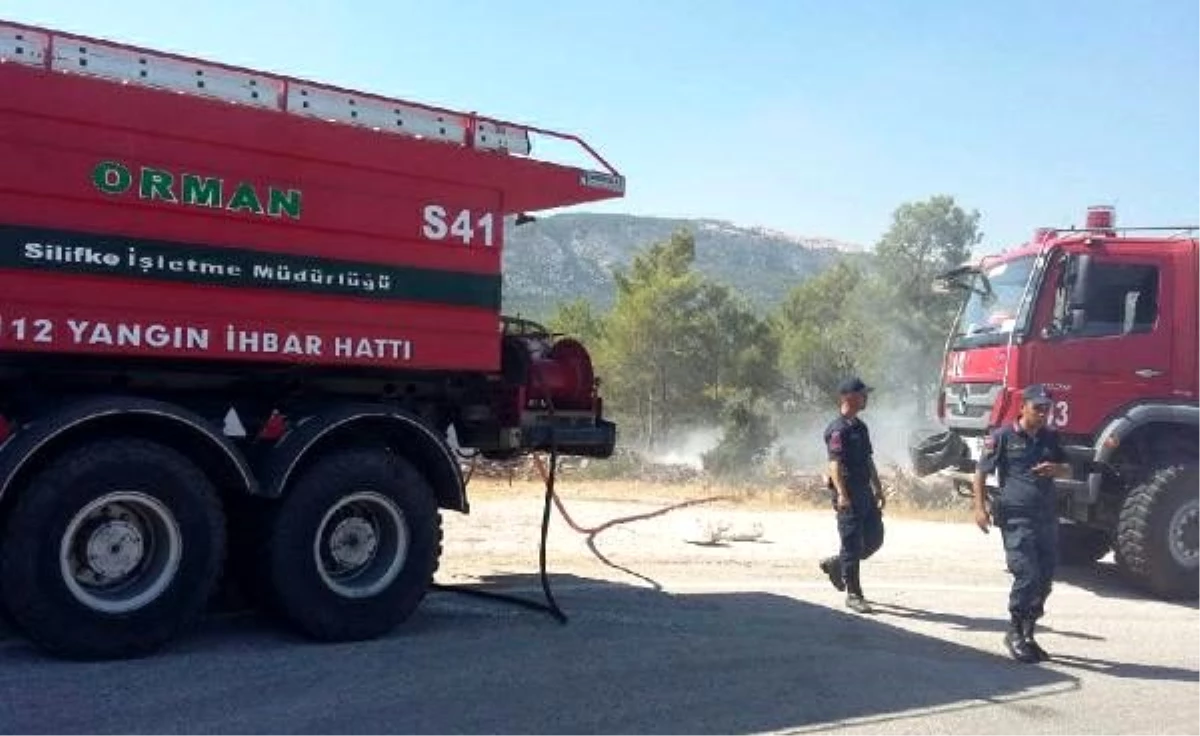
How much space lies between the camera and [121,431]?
19.8 ft

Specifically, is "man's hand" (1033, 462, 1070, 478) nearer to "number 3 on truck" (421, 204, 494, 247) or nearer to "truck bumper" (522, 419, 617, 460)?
"truck bumper" (522, 419, 617, 460)

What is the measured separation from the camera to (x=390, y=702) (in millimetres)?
5445

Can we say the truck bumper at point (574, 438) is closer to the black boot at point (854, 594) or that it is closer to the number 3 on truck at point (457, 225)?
the number 3 on truck at point (457, 225)

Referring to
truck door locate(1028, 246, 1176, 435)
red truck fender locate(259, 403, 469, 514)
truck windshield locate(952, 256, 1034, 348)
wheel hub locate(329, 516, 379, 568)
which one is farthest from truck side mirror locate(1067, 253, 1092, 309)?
wheel hub locate(329, 516, 379, 568)

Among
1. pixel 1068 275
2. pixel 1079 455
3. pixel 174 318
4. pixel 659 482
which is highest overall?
pixel 1068 275

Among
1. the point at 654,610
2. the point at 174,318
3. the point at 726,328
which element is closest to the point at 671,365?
the point at 726,328

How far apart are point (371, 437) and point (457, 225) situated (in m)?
1.40

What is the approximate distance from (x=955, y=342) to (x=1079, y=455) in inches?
75.0

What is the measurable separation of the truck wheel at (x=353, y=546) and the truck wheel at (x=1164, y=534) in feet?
19.3

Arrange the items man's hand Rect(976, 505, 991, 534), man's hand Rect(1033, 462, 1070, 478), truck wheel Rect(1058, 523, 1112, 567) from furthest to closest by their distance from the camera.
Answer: truck wheel Rect(1058, 523, 1112, 567), man's hand Rect(976, 505, 991, 534), man's hand Rect(1033, 462, 1070, 478)

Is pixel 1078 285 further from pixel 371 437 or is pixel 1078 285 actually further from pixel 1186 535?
pixel 371 437

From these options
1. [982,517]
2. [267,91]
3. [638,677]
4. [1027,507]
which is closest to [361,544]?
[638,677]

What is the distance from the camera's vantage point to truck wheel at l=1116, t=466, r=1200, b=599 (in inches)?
367

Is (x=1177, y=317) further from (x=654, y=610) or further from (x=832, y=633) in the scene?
(x=654, y=610)
